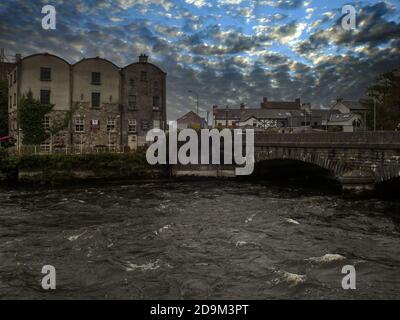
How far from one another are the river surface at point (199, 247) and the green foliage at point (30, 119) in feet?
70.8

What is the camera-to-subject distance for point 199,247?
15523 mm

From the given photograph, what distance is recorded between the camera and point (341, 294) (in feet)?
35.1

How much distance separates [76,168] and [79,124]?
42.0 feet

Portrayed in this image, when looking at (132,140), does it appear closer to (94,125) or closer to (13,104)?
(94,125)

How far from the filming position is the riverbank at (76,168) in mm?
37938

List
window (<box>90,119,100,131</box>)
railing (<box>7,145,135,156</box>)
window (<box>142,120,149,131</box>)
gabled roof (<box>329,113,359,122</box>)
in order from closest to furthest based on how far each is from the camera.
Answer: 1. railing (<box>7,145,135,156</box>)
2. window (<box>90,119,100,131</box>)
3. window (<box>142,120,149,131</box>)
4. gabled roof (<box>329,113,359,122</box>)

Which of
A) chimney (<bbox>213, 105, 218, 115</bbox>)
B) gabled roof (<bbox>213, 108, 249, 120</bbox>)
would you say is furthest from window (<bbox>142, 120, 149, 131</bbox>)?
chimney (<bbox>213, 105, 218, 115</bbox>)

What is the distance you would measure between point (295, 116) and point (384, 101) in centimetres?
4264

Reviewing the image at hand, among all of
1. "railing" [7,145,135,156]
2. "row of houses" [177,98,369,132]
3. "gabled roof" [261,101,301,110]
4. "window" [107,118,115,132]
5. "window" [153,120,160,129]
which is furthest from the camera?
"gabled roof" [261,101,301,110]

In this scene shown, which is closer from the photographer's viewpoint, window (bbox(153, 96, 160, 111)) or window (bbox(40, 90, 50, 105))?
window (bbox(40, 90, 50, 105))

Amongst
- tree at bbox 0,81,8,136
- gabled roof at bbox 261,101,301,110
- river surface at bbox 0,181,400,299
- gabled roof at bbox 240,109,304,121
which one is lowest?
river surface at bbox 0,181,400,299

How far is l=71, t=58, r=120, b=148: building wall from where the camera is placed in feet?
166

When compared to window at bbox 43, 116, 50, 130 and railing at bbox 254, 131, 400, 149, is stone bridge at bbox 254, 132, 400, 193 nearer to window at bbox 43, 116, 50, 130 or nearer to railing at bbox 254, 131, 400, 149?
railing at bbox 254, 131, 400, 149

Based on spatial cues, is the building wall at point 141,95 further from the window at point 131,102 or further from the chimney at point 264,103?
the chimney at point 264,103
